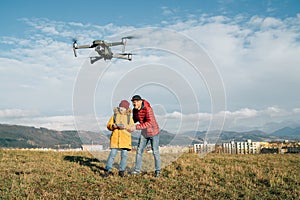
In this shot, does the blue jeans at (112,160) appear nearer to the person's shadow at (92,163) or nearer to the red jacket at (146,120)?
the person's shadow at (92,163)

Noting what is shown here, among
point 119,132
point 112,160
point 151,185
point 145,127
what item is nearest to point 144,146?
point 145,127

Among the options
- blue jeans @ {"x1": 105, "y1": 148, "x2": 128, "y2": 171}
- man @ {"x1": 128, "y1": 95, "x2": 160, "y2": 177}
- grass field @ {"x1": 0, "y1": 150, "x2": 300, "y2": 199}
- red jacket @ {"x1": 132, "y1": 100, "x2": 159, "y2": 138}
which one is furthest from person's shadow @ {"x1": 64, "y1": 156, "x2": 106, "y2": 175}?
red jacket @ {"x1": 132, "y1": 100, "x2": 159, "y2": 138}

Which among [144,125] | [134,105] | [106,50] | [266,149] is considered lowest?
[266,149]

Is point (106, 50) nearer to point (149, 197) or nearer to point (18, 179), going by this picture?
point (18, 179)

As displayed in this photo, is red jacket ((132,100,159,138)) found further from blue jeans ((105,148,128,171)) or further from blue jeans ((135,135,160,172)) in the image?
blue jeans ((105,148,128,171))

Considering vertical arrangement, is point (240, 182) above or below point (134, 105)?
below

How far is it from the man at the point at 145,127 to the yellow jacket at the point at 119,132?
28cm

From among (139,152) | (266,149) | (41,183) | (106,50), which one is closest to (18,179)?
(41,183)

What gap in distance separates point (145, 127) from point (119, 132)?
36.3 inches

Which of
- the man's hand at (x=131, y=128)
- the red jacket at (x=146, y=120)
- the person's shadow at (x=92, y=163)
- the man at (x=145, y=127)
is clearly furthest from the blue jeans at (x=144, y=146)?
the person's shadow at (x=92, y=163)

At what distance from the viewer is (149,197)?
23.4 ft

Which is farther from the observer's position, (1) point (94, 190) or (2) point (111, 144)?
(2) point (111, 144)

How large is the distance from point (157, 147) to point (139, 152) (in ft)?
2.15

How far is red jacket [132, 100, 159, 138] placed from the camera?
383 inches
